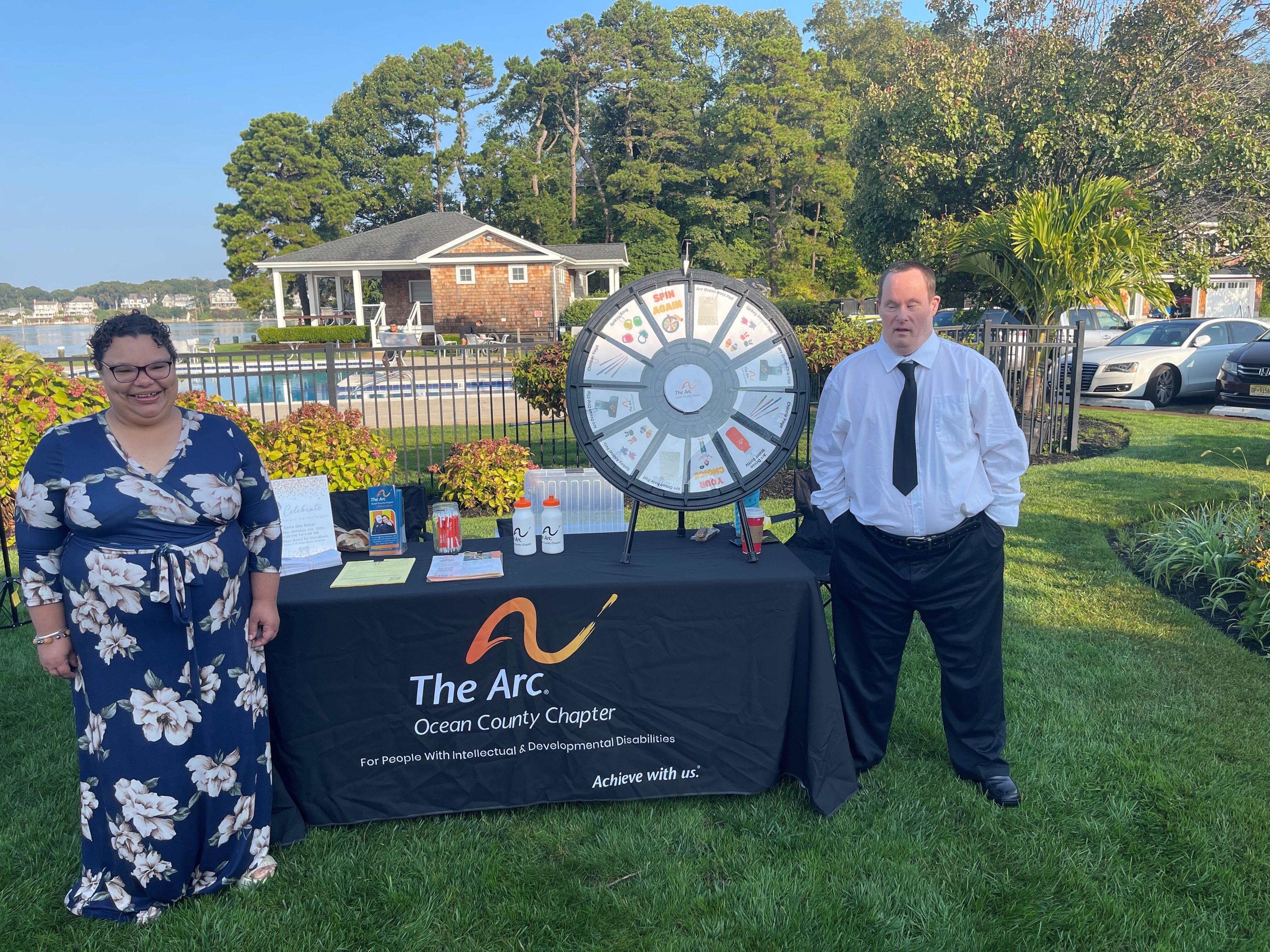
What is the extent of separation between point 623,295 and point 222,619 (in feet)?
5.53

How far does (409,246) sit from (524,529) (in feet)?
107

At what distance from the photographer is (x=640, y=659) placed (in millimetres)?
3027

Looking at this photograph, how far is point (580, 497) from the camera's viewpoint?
364 cm

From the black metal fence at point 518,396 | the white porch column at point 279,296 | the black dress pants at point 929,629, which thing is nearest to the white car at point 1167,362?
the black metal fence at point 518,396

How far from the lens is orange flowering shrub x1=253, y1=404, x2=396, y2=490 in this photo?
622 centimetres

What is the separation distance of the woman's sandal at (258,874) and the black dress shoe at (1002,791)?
2.54 meters

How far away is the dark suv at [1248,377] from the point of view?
11.7 meters

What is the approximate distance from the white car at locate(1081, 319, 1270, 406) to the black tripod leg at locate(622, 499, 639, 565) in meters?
12.3

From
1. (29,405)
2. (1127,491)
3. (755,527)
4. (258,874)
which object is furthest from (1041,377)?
(29,405)

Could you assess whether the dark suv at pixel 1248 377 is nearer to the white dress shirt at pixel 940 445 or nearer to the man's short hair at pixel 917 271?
the white dress shirt at pixel 940 445

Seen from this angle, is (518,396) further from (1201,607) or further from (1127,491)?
(1201,607)

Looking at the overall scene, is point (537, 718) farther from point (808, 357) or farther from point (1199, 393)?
point (1199, 393)

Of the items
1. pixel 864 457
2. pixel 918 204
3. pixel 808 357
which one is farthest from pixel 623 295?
pixel 918 204

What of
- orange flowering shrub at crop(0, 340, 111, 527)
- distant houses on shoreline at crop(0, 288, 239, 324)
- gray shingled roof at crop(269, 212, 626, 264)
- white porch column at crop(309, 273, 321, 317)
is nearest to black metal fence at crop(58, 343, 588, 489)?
orange flowering shrub at crop(0, 340, 111, 527)
